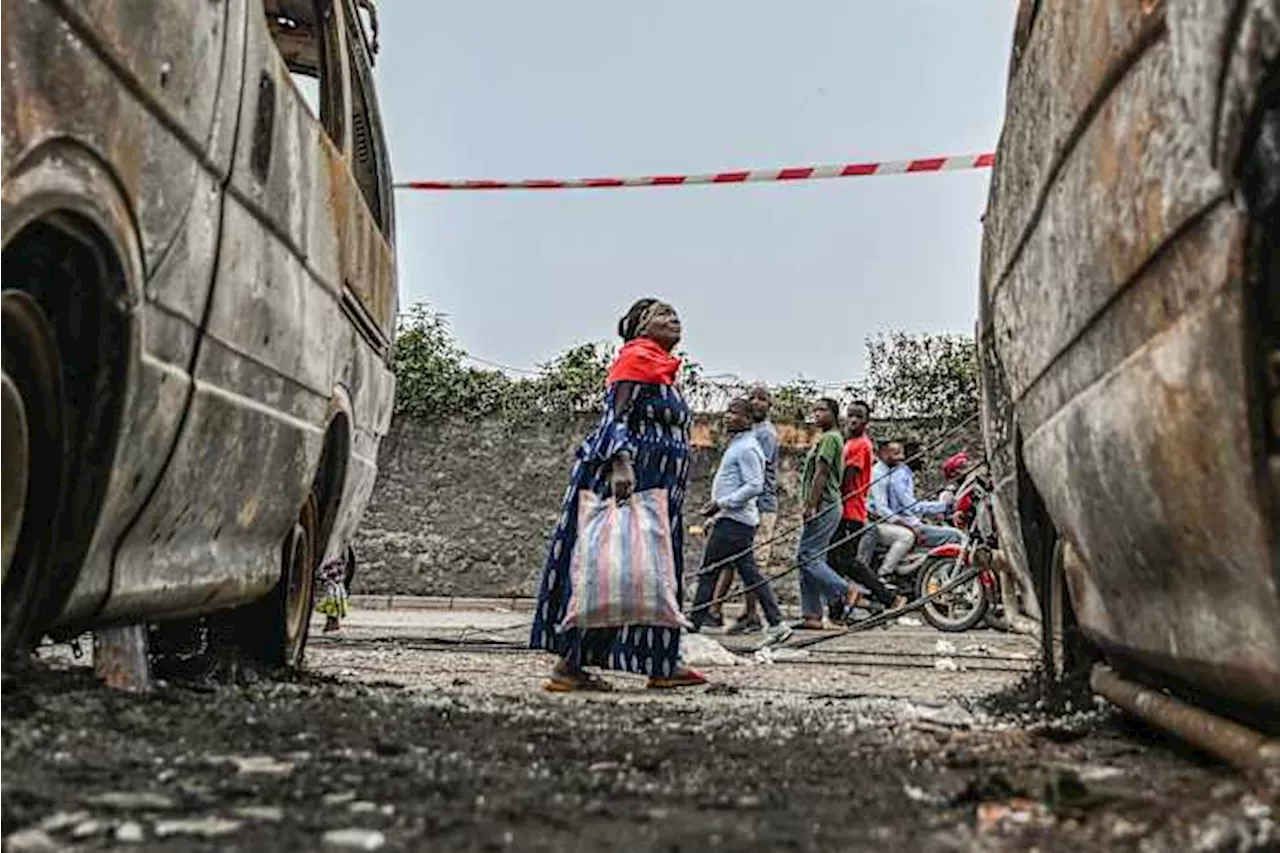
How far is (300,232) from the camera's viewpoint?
410 centimetres

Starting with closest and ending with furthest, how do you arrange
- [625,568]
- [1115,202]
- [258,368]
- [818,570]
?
[1115,202], [258,368], [625,568], [818,570]

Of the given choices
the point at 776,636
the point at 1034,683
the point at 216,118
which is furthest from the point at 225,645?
the point at 776,636

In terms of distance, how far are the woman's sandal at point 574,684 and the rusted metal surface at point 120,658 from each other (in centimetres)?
220

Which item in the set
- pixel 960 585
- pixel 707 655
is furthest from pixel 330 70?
pixel 960 585

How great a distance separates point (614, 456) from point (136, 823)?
3873mm

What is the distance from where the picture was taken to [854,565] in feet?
37.9

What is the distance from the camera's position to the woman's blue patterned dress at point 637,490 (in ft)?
20.0

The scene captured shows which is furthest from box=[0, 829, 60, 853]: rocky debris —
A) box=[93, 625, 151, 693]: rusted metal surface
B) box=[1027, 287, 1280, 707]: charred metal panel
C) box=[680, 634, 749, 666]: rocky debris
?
box=[680, 634, 749, 666]: rocky debris

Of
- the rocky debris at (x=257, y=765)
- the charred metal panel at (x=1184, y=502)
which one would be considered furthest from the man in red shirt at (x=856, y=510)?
the rocky debris at (x=257, y=765)

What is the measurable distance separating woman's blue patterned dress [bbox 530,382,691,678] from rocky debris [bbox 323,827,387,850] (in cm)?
378

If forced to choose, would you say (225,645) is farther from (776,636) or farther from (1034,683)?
(776,636)

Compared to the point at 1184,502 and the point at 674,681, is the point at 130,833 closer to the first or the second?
the point at 1184,502

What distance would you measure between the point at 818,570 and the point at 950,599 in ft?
5.25

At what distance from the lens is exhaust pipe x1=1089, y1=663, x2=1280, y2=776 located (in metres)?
2.40
